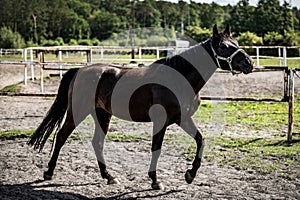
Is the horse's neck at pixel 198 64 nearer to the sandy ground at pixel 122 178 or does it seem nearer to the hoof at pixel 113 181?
the sandy ground at pixel 122 178

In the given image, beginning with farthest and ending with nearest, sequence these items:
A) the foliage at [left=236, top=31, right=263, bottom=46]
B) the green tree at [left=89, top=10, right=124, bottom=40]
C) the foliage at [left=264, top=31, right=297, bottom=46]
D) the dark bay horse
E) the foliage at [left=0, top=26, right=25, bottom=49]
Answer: the green tree at [left=89, top=10, right=124, bottom=40], the foliage at [left=0, top=26, right=25, bottom=49], the foliage at [left=236, top=31, right=263, bottom=46], the foliage at [left=264, top=31, right=297, bottom=46], the dark bay horse

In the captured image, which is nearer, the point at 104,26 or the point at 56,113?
the point at 56,113

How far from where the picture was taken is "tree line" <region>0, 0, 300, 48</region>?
161 feet

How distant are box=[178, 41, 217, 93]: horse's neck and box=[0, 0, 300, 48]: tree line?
3335 cm

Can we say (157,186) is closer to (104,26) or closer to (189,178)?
(189,178)

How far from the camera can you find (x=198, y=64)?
4.46m

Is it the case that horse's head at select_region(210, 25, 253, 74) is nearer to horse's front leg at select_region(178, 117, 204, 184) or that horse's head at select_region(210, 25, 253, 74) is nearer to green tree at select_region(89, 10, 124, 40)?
horse's front leg at select_region(178, 117, 204, 184)

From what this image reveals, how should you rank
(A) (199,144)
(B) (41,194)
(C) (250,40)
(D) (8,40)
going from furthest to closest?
(D) (8,40) < (C) (250,40) < (A) (199,144) < (B) (41,194)

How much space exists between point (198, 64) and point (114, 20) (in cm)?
6081

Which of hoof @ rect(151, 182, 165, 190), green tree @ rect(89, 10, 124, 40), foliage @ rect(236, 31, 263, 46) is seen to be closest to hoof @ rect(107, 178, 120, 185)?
hoof @ rect(151, 182, 165, 190)

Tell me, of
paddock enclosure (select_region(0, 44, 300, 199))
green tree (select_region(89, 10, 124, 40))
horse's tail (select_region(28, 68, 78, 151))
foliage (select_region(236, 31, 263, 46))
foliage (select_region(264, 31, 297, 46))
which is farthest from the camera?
green tree (select_region(89, 10, 124, 40))

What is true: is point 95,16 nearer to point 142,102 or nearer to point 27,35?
point 27,35

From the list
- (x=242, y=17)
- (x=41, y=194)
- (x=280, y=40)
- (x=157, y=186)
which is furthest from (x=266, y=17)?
(x=41, y=194)

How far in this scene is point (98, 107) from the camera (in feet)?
16.4
